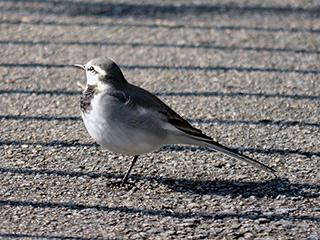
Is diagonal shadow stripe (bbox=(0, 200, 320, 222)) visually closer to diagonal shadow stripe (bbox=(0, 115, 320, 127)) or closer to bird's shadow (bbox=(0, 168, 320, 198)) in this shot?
bird's shadow (bbox=(0, 168, 320, 198))

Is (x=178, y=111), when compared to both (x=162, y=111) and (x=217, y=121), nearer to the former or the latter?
(x=217, y=121)

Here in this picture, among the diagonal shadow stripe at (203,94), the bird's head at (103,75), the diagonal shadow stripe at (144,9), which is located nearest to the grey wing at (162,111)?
the bird's head at (103,75)

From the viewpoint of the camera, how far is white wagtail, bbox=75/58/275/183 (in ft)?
12.2

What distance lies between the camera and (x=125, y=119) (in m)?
3.71

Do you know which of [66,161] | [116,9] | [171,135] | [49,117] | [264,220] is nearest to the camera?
[264,220]

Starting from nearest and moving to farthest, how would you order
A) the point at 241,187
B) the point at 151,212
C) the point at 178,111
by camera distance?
1. the point at 151,212
2. the point at 241,187
3. the point at 178,111

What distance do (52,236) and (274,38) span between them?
4.53 metres

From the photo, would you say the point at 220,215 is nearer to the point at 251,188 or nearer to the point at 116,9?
→ the point at 251,188

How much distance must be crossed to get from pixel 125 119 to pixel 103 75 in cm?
42

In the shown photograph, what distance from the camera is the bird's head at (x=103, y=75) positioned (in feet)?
12.7

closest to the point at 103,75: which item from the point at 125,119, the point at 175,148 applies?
the point at 125,119

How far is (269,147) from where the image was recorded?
4.58 meters

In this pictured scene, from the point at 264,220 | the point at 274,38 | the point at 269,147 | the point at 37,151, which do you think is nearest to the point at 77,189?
the point at 37,151

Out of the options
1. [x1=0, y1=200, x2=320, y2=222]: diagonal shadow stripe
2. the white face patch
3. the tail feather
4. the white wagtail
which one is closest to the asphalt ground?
[x1=0, y1=200, x2=320, y2=222]: diagonal shadow stripe
